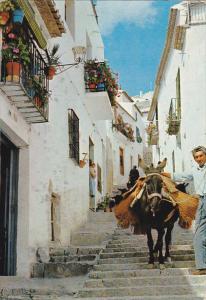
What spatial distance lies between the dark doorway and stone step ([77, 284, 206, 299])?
1841 mm

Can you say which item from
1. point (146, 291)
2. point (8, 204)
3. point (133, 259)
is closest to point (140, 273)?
point (146, 291)

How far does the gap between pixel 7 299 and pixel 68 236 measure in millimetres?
5264

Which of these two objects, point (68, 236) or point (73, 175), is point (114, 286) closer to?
point (68, 236)

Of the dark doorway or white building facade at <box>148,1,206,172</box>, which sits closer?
the dark doorway

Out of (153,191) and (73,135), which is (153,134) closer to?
(73,135)

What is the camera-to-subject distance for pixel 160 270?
795 centimetres

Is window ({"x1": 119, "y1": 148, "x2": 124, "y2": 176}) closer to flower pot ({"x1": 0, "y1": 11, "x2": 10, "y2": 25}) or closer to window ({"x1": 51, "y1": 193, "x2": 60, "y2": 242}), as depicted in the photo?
A: window ({"x1": 51, "y1": 193, "x2": 60, "y2": 242})

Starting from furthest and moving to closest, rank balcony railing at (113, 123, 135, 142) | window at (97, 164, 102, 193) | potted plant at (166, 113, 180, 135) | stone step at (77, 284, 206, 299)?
balcony railing at (113, 123, 135, 142) → window at (97, 164, 102, 193) → potted plant at (166, 113, 180, 135) → stone step at (77, 284, 206, 299)

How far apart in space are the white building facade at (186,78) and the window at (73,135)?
294cm

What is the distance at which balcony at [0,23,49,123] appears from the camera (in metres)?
7.60

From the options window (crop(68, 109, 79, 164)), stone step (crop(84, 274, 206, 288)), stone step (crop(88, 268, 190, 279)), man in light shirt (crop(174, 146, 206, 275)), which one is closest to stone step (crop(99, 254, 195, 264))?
stone step (crop(88, 268, 190, 279))

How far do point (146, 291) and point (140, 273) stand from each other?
2.35 feet

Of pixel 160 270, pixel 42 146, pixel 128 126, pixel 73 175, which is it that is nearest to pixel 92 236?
pixel 73 175

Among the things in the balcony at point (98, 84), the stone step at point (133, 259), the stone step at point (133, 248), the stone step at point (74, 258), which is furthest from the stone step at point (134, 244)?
the balcony at point (98, 84)
